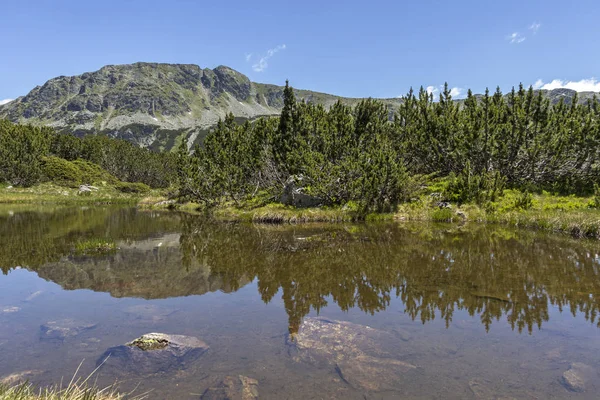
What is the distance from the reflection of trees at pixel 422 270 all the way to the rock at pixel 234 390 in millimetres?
2935

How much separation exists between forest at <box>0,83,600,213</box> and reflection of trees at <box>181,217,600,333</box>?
33.7 feet

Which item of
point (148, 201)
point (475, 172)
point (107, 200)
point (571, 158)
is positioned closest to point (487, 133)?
point (475, 172)

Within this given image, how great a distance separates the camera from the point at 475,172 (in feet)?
125

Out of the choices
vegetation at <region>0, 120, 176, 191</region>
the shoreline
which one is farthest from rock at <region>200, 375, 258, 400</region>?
vegetation at <region>0, 120, 176, 191</region>

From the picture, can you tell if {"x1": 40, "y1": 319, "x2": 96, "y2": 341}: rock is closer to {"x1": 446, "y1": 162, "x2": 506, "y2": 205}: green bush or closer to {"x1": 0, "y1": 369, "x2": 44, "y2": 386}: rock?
{"x1": 0, "y1": 369, "x2": 44, "y2": 386}: rock

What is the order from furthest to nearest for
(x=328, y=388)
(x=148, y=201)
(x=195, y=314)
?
(x=148, y=201) → (x=195, y=314) → (x=328, y=388)

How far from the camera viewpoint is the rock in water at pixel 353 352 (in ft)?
24.1

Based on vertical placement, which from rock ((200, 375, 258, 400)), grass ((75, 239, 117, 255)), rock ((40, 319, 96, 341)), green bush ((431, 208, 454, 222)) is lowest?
grass ((75, 239, 117, 255))

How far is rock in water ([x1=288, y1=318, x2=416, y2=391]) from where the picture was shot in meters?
7.33

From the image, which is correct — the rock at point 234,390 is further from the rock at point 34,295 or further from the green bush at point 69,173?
the green bush at point 69,173

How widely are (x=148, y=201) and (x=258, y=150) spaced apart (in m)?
26.6

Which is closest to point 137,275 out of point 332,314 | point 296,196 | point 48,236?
point 332,314

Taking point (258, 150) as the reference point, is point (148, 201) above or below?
below

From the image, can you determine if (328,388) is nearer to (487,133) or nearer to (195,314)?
(195,314)
